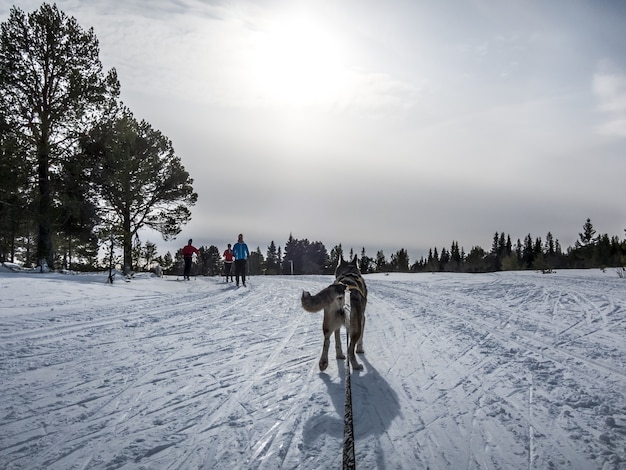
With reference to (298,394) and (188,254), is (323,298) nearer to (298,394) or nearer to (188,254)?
(298,394)

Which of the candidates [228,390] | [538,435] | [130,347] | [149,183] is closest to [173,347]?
[130,347]

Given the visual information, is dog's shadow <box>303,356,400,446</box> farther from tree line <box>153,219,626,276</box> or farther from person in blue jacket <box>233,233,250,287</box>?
tree line <box>153,219,626,276</box>

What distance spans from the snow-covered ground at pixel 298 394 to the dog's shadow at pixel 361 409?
0.07 feet

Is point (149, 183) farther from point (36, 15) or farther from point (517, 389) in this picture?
point (517, 389)

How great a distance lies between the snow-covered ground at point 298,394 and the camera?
266 cm

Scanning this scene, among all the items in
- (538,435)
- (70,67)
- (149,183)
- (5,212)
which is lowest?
(538,435)

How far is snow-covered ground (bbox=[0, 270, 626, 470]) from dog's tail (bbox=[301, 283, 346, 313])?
31.1 inches

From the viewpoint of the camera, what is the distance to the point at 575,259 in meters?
73.1

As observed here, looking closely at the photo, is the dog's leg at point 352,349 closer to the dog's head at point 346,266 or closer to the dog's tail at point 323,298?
the dog's tail at point 323,298

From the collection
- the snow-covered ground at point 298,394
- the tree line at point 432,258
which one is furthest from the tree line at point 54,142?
the tree line at point 432,258

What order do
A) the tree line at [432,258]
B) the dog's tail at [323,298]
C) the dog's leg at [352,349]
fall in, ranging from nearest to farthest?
the dog's tail at [323,298], the dog's leg at [352,349], the tree line at [432,258]

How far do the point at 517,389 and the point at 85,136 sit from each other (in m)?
20.3

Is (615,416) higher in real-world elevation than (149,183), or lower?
lower

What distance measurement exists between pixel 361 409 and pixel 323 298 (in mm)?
1401
